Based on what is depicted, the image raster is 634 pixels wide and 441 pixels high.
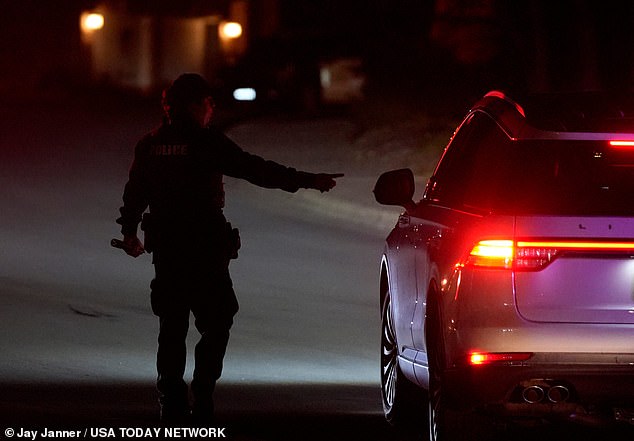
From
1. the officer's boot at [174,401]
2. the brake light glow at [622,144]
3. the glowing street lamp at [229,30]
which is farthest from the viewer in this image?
the glowing street lamp at [229,30]

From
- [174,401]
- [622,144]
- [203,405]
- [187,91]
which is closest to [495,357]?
[622,144]

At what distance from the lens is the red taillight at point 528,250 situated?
7.48m

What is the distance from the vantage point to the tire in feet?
31.9

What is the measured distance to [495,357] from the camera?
24.9 ft

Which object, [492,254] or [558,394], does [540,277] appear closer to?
[492,254]

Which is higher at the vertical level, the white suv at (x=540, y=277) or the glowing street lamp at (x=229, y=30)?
the glowing street lamp at (x=229, y=30)

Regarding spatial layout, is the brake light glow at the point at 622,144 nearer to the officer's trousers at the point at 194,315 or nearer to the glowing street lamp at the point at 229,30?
the officer's trousers at the point at 194,315

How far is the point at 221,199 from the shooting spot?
9.64m

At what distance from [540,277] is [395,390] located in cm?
241

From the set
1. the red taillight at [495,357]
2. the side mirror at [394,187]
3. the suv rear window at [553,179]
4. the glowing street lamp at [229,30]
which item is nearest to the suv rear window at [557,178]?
the suv rear window at [553,179]

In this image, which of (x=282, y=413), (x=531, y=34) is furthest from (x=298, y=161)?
(x=282, y=413)

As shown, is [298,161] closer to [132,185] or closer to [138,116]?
[138,116]

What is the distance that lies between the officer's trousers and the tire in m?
0.90

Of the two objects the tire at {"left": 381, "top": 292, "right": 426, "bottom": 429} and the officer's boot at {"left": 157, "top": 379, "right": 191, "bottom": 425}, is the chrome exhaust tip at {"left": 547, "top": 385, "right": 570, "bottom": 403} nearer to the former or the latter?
the tire at {"left": 381, "top": 292, "right": 426, "bottom": 429}
